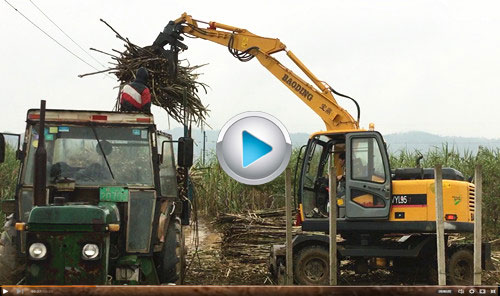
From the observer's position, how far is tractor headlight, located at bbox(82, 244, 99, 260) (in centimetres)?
634

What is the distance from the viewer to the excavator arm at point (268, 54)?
1188 centimetres

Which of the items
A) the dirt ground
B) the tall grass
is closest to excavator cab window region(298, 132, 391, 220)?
the dirt ground

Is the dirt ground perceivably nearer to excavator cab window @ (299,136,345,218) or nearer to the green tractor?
excavator cab window @ (299,136,345,218)

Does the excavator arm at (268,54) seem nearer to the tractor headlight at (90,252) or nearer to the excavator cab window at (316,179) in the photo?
the excavator cab window at (316,179)

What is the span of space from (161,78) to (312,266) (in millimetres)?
4297

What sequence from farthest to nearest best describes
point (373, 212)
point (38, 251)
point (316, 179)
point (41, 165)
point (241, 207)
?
1. point (241, 207)
2. point (316, 179)
3. point (373, 212)
4. point (41, 165)
5. point (38, 251)

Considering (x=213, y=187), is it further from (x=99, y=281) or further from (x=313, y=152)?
(x=99, y=281)

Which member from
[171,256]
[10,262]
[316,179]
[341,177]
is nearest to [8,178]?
[316,179]

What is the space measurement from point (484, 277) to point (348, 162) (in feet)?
10.9

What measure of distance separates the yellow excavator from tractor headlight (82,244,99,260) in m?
4.32

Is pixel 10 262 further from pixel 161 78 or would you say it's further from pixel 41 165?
pixel 161 78

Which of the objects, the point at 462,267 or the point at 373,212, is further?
the point at 462,267

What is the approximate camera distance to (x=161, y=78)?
1162 cm

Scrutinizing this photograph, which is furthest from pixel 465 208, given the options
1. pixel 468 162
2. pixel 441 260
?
pixel 468 162
